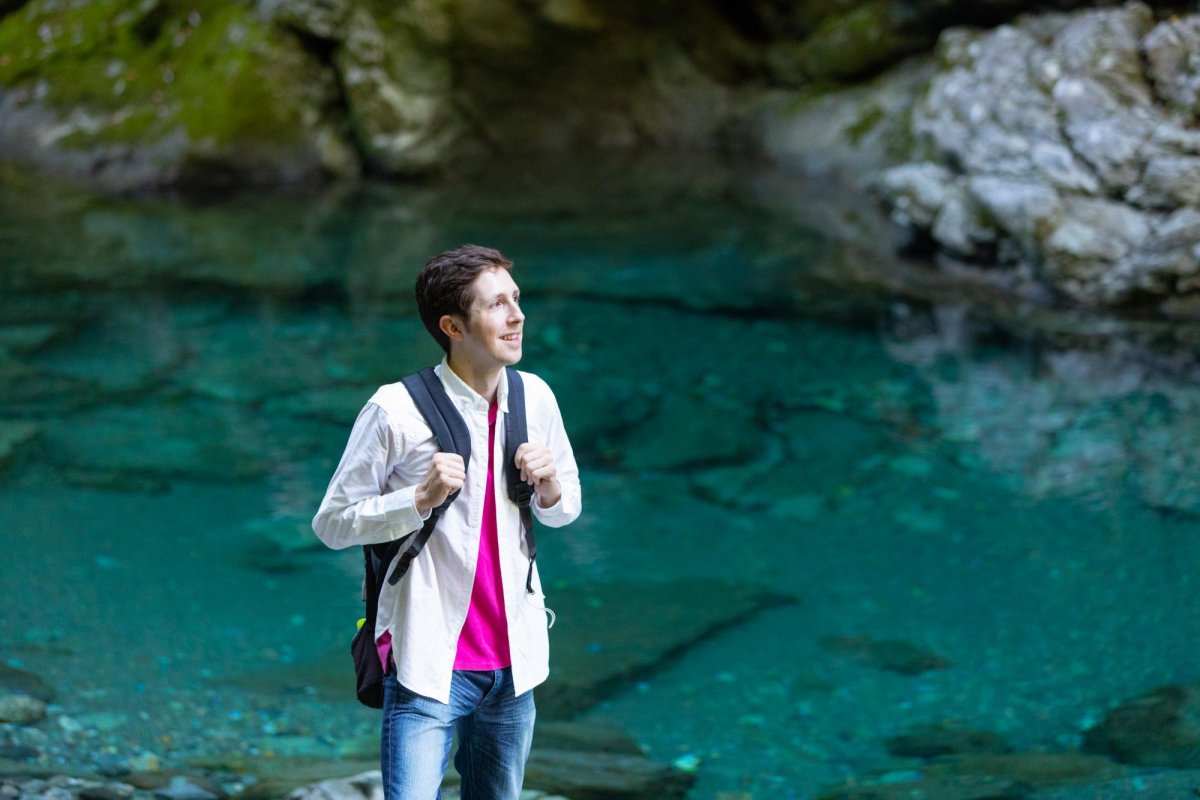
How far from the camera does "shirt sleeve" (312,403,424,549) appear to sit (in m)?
2.62

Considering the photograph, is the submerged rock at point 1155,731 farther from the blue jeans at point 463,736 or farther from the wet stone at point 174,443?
the wet stone at point 174,443

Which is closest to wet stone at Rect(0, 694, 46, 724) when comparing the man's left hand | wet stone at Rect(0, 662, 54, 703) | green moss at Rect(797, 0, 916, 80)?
wet stone at Rect(0, 662, 54, 703)

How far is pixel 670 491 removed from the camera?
6.66m

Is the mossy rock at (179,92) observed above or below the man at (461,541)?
above

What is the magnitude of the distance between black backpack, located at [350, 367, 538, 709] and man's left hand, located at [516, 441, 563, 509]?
0.20 ft

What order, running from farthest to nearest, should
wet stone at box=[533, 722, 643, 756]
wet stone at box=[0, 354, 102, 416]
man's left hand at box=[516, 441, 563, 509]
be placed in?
1. wet stone at box=[0, 354, 102, 416]
2. wet stone at box=[533, 722, 643, 756]
3. man's left hand at box=[516, 441, 563, 509]

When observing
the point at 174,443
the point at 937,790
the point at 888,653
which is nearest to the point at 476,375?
the point at 937,790

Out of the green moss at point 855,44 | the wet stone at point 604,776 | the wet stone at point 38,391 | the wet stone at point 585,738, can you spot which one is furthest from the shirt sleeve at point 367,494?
the green moss at point 855,44

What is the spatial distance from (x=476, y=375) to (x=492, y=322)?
141 millimetres

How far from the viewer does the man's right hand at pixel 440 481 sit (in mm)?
2527

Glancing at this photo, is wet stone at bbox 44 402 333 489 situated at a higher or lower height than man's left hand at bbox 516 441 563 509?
lower

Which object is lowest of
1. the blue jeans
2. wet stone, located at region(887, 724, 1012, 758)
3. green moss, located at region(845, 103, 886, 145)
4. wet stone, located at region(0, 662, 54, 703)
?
wet stone, located at region(887, 724, 1012, 758)

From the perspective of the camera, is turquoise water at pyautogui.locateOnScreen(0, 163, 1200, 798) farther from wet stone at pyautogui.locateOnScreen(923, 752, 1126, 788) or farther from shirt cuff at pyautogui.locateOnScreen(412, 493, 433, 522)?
shirt cuff at pyautogui.locateOnScreen(412, 493, 433, 522)

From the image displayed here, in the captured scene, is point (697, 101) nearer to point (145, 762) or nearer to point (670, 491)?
point (670, 491)
